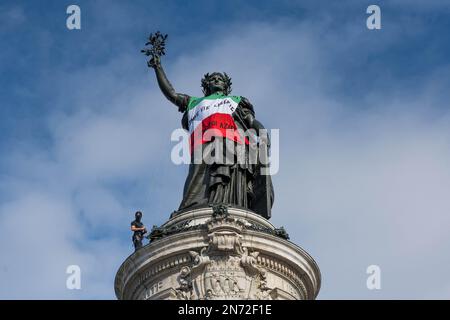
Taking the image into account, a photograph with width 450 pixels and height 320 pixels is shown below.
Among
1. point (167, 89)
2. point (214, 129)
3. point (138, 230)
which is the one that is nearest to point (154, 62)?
point (167, 89)

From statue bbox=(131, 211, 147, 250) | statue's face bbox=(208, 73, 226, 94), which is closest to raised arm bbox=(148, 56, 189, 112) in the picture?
statue's face bbox=(208, 73, 226, 94)

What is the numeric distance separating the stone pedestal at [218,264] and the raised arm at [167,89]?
5927mm

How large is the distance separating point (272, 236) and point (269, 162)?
4.71 m

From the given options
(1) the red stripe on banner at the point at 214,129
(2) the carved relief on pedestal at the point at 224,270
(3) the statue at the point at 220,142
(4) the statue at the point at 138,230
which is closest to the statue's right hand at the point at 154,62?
(3) the statue at the point at 220,142

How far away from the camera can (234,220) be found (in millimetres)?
28312

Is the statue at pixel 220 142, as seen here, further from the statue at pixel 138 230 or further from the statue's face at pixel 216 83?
the statue at pixel 138 230

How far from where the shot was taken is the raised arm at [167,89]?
1363 inches

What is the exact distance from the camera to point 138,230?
30.1 metres

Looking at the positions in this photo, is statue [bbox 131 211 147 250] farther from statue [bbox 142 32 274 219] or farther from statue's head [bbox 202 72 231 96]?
statue's head [bbox 202 72 231 96]
